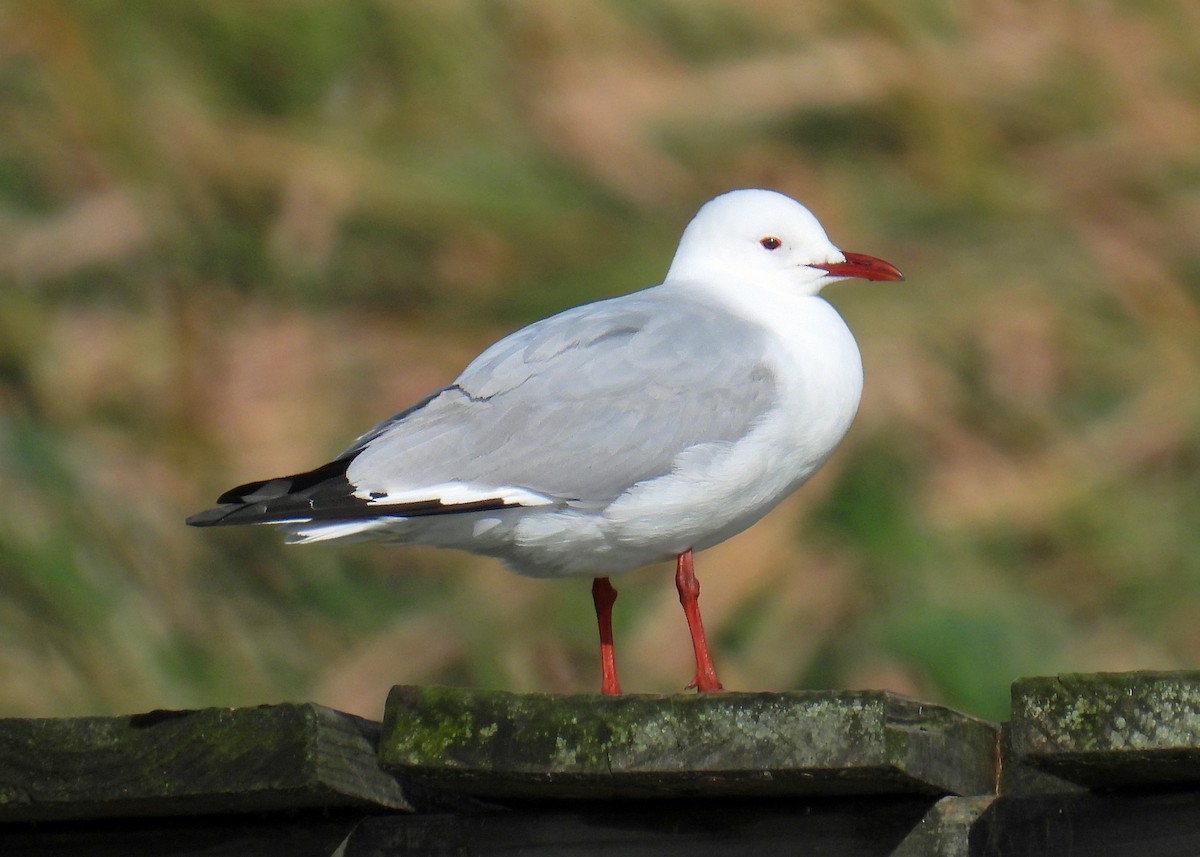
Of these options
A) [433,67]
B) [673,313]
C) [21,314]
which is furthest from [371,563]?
[673,313]

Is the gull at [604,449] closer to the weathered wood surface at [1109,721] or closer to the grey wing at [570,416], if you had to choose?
the grey wing at [570,416]

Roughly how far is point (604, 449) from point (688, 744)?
1.01 m

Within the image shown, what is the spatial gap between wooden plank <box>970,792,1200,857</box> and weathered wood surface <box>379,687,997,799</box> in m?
0.05

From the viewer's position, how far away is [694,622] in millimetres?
2779

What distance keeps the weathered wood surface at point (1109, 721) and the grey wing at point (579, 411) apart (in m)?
1.08

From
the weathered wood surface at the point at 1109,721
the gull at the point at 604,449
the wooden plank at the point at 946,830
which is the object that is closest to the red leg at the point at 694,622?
the gull at the point at 604,449

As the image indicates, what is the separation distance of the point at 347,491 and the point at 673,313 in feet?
1.91

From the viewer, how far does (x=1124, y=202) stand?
18.5 ft

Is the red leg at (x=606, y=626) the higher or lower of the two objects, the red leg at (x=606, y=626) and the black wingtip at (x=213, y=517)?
the lower

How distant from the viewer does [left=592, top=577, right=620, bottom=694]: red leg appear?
8.99 ft

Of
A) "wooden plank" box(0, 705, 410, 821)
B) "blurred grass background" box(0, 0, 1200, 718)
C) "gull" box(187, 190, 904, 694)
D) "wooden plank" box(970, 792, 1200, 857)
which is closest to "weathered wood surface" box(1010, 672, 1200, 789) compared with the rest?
"wooden plank" box(970, 792, 1200, 857)

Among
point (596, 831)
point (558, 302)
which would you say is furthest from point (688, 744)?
point (558, 302)

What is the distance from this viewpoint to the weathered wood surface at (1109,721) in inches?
61.4

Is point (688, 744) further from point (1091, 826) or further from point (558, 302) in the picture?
point (558, 302)
